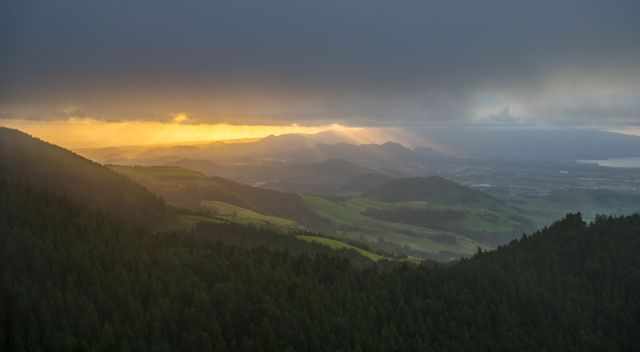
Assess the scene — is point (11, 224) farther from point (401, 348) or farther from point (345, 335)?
point (401, 348)

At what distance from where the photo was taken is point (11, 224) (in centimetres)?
18525

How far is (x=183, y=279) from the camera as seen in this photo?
533 ft

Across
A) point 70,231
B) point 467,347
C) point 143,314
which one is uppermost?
point 70,231

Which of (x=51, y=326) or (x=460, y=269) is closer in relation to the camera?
(x=51, y=326)

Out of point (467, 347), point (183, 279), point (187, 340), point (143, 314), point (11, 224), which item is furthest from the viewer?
point (11, 224)

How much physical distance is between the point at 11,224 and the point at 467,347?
161 m

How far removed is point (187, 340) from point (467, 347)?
7806cm

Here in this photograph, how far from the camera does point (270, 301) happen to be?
152 meters

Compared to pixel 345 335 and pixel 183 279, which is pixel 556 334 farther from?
pixel 183 279

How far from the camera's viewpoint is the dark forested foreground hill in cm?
12962

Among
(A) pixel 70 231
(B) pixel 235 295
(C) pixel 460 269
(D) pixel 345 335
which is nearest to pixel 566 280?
(C) pixel 460 269

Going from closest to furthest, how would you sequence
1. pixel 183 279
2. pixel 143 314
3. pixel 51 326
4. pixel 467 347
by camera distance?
pixel 51 326, pixel 143 314, pixel 467 347, pixel 183 279

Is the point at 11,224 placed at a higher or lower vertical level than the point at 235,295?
higher

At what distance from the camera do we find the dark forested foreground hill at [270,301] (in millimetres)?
129625
